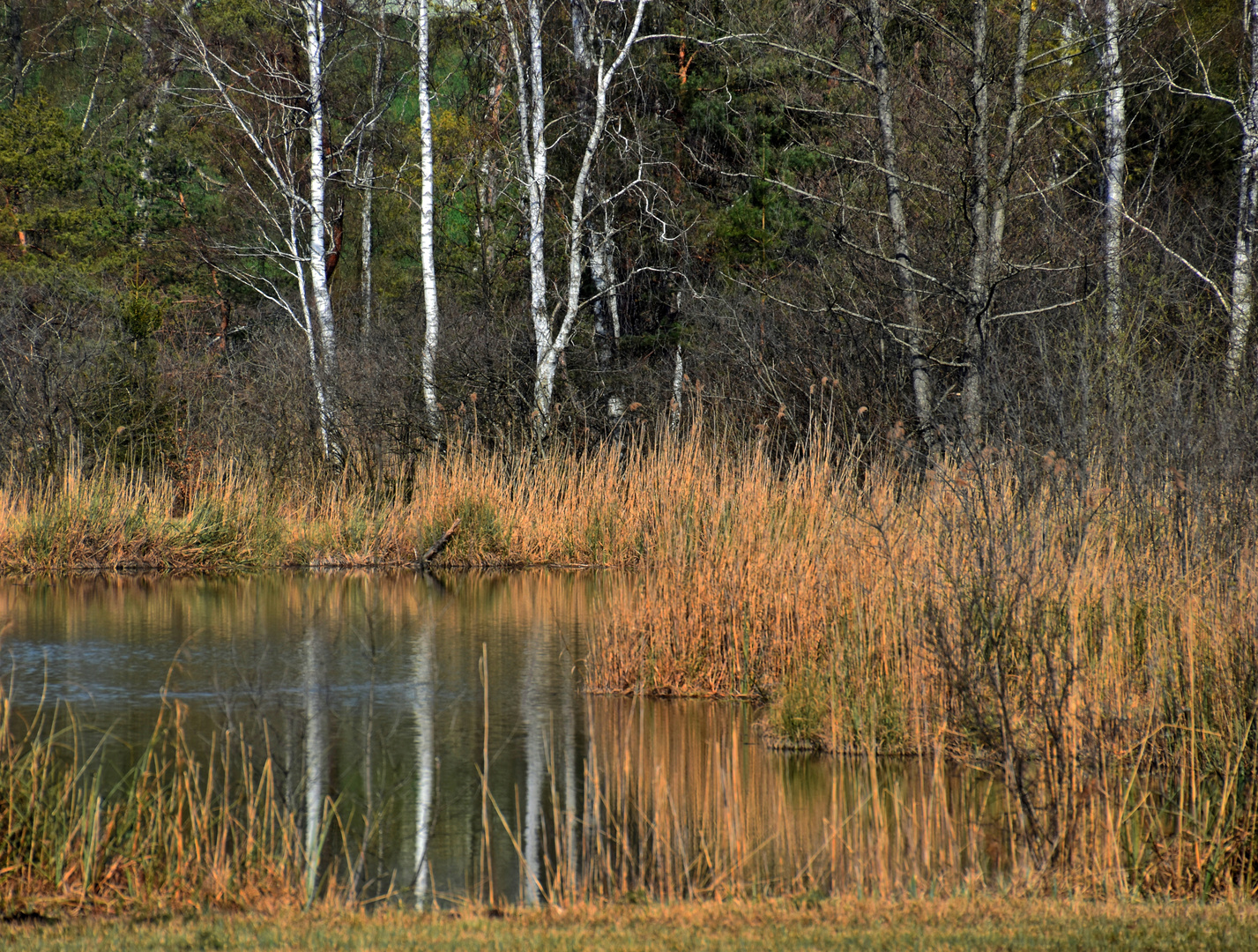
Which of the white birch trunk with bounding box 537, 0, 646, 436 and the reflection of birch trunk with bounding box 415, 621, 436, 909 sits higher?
the white birch trunk with bounding box 537, 0, 646, 436

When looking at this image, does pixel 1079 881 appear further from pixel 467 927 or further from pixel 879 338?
pixel 879 338

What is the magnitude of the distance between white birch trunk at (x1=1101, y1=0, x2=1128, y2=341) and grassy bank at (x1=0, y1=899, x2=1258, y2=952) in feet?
26.6

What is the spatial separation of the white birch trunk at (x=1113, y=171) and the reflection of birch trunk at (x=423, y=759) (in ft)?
20.2

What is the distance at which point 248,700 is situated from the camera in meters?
7.14

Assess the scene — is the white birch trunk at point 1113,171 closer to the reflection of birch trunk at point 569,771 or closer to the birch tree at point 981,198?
the birch tree at point 981,198

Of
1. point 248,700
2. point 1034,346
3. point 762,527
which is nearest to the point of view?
point 248,700

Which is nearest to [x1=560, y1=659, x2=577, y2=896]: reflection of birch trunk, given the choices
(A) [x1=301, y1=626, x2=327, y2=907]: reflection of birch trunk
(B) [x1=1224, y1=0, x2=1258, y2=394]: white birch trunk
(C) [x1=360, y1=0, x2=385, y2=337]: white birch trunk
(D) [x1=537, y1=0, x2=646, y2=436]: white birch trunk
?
(A) [x1=301, y1=626, x2=327, y2=907]: reflection of birch trunk

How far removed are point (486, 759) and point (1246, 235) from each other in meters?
11.4

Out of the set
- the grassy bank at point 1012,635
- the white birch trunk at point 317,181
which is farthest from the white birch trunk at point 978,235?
the white birch trunk at point 317,181

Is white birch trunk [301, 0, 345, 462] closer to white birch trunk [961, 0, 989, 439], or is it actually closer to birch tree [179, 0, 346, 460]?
birch tree [179, 0, 346, 460]

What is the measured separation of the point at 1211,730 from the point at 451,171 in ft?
61.9

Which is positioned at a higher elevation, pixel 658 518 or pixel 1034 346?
pixel 1034 346

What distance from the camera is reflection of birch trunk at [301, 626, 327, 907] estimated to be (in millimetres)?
4059

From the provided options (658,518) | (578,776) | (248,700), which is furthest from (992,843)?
(658,518)
